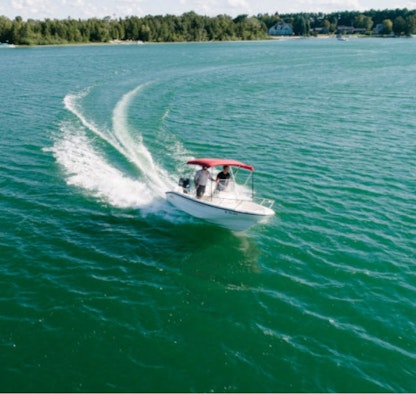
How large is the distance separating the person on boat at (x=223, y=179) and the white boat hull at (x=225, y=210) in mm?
746

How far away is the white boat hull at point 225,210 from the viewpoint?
23688 mm

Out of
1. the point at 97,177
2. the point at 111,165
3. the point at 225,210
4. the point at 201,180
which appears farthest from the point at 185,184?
the point at 111,165

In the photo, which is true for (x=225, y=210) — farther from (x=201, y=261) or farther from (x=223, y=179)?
(x=201, y=261)

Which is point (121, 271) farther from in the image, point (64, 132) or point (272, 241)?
point (64, 132)

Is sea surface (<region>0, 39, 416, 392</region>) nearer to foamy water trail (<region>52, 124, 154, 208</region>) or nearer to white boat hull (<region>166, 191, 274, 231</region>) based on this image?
foamy water trail (<region>52, 124, 154, 208</region>)

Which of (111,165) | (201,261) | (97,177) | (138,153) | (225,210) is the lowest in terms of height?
(201,261)

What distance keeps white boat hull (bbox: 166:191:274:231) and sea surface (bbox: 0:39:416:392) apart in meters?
0.87

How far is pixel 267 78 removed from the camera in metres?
→ 78.6

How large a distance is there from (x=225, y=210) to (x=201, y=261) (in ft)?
10.2

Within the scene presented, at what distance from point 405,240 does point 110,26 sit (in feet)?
624

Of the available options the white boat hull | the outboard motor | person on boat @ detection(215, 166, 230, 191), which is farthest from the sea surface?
person on boat @ detection(215, 166, 230, 191)

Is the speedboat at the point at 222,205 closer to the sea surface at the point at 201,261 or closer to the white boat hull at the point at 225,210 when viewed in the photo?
the white boat hull at the point at 225,210

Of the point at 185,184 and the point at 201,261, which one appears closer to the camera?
the point at 201,261

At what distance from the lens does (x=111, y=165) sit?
3447cm
